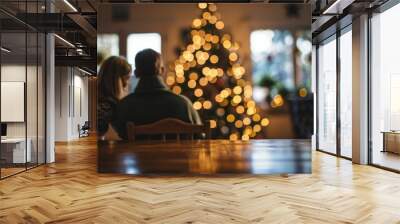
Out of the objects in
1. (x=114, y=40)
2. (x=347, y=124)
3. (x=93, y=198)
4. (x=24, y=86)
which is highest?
(x=114, y=40)

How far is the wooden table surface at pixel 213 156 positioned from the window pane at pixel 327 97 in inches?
135

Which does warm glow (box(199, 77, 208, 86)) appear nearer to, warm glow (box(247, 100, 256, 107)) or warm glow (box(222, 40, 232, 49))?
warm glow (box(222, 40, 232, 49))

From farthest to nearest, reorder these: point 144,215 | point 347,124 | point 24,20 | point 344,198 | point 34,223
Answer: point 347,124 → point 24,20 → point 344,198 → point 144,215 → point 34,223

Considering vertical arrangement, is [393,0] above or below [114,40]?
above

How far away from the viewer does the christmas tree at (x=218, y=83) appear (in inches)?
239

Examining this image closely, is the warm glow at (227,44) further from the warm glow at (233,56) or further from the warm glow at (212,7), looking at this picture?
the warm glow at (212,7)

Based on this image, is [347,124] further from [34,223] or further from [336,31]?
[34,223]

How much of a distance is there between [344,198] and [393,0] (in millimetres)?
3770

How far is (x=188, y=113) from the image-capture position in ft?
20.0

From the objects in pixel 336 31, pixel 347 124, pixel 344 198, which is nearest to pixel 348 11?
pixel 336 31

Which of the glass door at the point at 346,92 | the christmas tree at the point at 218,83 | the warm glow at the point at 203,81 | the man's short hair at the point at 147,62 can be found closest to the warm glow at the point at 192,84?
the christmas tree at the point at 218,83

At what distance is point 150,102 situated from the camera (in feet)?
19.9

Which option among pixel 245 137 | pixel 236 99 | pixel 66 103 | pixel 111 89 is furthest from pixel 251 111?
pixel 66 103

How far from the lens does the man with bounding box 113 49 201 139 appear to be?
19.8 feet
